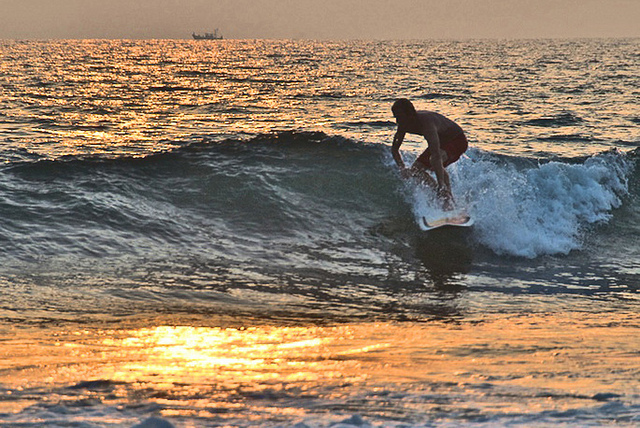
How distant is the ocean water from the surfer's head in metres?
1.65

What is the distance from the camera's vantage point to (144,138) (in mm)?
15414

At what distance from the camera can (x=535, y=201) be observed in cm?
1016

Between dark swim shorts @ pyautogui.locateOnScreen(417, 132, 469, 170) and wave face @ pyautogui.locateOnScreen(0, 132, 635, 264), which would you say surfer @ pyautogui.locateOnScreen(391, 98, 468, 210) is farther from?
wave face @ pyautogui.locateOnScreen(0, 132, 635, 264)

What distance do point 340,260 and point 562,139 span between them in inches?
407

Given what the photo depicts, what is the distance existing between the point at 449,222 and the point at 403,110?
1690 mm

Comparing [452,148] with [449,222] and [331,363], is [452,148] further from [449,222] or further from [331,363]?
[331,363]

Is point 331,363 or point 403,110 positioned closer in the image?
point 331,363

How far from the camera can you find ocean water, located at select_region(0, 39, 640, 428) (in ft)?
10.2

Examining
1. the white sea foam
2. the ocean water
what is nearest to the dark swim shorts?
the white sea foam

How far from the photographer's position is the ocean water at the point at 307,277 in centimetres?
311

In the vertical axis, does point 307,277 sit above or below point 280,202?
below

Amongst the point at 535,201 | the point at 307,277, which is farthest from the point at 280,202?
the point at 535,201

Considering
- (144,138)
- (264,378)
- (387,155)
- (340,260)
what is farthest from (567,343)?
(144,138)

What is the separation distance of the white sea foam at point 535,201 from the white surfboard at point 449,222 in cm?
18
